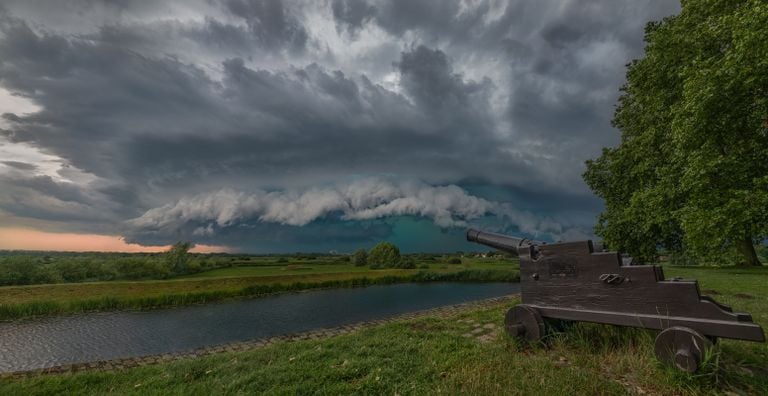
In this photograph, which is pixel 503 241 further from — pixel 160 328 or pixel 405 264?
pixel 405 264

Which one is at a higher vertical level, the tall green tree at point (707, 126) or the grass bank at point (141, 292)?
the tall green tree at point (707, 126)

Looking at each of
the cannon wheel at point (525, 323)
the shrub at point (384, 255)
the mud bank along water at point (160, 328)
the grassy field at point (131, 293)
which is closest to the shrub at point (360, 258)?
the shrub at point (384, 255)

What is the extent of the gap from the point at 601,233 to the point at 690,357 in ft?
50.3

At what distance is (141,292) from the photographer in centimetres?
2506

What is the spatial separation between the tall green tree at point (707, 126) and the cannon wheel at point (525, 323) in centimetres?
734

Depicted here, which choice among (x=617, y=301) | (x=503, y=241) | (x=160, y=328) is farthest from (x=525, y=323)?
(x=160, y=328)

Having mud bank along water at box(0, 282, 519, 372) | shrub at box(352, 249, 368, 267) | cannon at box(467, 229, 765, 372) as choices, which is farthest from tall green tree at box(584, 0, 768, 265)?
shrub at box(352, 249, 368, 267)

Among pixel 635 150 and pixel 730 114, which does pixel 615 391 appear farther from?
pixel 635 150

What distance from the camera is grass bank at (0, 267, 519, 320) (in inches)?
782

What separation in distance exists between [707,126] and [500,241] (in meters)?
8.61

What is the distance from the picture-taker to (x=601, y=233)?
16.5 m

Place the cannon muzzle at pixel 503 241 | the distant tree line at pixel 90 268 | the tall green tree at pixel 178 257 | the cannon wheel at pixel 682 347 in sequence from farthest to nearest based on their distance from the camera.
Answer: the tall green tree at pixel 178 257
the distant tree line at pixel 90 268
the cannon muzzle at pixel 503 241
the cannon wheel at pixel 682 347

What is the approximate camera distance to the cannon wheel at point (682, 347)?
3592mm

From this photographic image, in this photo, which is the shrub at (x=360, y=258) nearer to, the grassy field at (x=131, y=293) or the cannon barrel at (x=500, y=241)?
the grassy field at (x=131, y=293)
